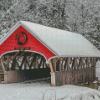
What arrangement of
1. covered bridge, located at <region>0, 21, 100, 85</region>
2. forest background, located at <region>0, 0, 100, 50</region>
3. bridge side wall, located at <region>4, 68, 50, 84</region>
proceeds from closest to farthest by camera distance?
covered bridge, located at <region>0, 21, 100, 85</region> < bridge side wall, located at <region>4, 68, 50, 84</region> < forest background, located at <region>0, 0, 100, 50</region>

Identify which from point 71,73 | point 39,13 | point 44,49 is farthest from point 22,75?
point 39,13

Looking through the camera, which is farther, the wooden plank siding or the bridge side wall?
the bridge side wall

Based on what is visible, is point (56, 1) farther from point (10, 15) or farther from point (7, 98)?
point (7, 98)

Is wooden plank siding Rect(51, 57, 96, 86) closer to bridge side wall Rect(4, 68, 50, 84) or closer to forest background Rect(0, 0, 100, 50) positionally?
bridge side wall Rect(4, 68, 50, 84)

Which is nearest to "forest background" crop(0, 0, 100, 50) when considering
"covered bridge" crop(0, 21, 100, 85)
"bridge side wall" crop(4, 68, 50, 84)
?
"bridge side wall" crop(4, 68, 50, 84)

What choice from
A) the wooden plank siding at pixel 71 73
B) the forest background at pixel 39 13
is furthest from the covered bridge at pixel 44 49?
the forest background at pixel 39 13

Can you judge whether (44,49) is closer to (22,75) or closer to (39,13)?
(22,75)

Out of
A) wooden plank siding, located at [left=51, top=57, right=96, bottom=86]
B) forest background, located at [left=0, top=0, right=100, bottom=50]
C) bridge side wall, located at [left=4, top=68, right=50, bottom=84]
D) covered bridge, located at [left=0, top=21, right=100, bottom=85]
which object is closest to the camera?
covered bridge, located at [left=0, top=21, right=100, bottom=85]

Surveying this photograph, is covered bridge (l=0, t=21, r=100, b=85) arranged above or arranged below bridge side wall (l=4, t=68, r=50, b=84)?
above

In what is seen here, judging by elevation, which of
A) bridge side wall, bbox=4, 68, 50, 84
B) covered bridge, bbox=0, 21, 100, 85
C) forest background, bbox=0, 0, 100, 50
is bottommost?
bridge side wall, bbox=4, 68, 50, 84

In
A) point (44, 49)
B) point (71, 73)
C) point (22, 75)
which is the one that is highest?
point (44, 49)

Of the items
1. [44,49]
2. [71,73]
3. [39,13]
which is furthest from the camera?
[39,13]

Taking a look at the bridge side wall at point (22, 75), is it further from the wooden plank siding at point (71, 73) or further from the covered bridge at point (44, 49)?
the wooden plank siding at point (71, 73)

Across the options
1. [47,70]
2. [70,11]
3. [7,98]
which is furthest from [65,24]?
[7,98]
